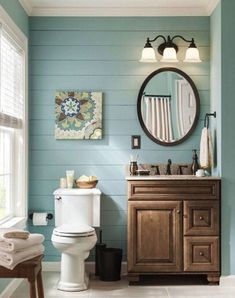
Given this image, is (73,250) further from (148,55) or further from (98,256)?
(148,55)

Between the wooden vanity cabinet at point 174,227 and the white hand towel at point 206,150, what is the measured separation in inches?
9.5

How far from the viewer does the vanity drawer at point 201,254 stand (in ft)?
15.2

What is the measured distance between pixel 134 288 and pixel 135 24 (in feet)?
8.28

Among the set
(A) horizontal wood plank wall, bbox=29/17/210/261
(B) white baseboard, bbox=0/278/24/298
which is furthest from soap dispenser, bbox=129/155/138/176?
(B) white baseboard, bbox=0/278/24/298

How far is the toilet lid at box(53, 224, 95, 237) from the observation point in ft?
14.3

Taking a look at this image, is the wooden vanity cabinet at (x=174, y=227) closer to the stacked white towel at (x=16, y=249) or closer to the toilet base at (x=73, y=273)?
the toilet base at (x=73, y=273)

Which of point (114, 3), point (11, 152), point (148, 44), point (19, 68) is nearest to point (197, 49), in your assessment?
point (148, 44)

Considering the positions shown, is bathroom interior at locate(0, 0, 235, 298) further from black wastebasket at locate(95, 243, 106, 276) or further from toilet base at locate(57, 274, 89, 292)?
toilet base at locate(57, 274, 89, 292)

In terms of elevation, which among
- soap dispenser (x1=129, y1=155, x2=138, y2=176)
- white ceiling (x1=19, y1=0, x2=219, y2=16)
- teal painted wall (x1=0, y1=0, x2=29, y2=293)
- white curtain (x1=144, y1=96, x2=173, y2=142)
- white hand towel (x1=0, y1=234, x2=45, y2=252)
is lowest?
white hand towel (x1=0, y1=234, x2=45, y2=252)

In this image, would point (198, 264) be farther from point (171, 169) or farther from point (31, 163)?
point (31, 163)

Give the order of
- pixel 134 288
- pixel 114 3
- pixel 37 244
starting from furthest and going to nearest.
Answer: pixel 114 3, pixel 134 288, pixel 37 244

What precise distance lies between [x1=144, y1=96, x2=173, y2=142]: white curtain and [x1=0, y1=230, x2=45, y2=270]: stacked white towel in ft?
7.15

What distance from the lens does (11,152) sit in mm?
4781

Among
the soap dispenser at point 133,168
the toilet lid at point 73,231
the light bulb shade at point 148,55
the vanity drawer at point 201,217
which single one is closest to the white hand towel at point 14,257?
the toilet lid at point 73,231
